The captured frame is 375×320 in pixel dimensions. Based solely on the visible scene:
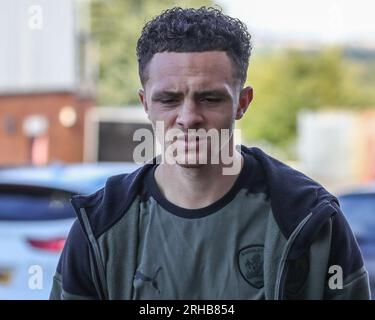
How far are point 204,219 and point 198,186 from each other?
0.20 feet

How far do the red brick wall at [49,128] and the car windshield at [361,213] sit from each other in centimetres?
868

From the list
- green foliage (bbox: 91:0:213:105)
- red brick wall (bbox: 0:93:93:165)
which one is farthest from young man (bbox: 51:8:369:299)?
green foliage (bbox: 91:0:213:105)

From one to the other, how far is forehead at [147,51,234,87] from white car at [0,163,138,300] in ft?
9.34

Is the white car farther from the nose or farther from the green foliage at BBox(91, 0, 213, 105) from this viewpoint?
the green foliage at BBox(91, 0, 213, 105)

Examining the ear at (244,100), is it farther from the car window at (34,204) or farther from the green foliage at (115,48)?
the green foliage at (115,48)

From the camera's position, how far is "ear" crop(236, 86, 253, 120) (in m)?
1.47

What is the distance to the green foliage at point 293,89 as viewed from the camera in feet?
67.1

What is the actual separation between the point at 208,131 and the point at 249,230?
18cm

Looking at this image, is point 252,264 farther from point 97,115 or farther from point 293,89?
point 293,89

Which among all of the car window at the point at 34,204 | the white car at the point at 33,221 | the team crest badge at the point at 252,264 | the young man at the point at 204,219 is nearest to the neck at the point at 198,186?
the young man at the point at 204,219

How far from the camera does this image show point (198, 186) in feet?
4.82

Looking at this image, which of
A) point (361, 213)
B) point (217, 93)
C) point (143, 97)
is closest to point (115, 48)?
point (361, 213)
